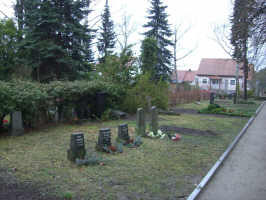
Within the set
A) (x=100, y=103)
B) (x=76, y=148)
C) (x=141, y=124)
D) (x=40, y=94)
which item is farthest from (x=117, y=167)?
(x=100, y=103)

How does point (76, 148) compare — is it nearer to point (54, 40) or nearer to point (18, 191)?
point (18, 191)

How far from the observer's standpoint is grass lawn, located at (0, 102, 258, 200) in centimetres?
406

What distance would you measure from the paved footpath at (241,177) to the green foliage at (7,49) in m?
15.1

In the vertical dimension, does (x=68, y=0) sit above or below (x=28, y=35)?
above

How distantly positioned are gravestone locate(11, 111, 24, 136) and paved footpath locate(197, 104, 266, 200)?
5787 mm

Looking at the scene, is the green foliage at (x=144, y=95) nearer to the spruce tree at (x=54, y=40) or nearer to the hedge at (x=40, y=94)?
the hedge at (x=40, y=94)

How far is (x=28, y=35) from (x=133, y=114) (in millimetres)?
8815

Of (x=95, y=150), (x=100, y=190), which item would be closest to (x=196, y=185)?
(x=100, y=190)

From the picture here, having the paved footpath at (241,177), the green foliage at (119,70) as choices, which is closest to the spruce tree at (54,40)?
the green foliage at (119,70)

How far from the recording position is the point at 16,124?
7.75 m

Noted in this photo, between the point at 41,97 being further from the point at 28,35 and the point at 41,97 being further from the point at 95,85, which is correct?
the point at 28,35

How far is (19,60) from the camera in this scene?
54.0 ft

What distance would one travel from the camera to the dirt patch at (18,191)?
368 cm

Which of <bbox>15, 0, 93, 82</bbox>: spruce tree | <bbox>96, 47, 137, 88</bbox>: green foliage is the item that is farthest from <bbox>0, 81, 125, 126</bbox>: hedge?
<bbox>15, 0, 93, 82</bbox>: spruce tree
